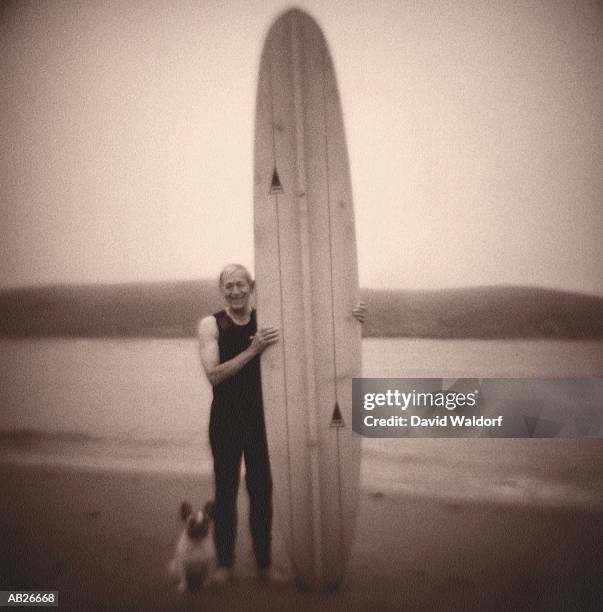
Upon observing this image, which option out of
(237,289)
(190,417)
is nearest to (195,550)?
(190,417)

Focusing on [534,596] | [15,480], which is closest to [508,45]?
[534,596]

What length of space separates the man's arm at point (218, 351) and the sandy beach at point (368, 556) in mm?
314

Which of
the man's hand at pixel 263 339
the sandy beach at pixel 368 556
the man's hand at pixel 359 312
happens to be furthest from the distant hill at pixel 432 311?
the sandy beach at pixel 368 556

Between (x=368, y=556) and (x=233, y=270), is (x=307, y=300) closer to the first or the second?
(x=233, y=270)

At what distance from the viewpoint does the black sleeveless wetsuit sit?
55.6 inches

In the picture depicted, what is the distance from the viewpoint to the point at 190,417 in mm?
1492

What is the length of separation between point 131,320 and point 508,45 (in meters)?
1.26

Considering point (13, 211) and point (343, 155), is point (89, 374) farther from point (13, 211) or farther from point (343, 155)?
point (343, 155)

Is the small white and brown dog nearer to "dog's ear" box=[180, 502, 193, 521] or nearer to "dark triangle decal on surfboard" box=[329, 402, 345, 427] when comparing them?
"dog's ear" box=[180, 502, 193, 521]

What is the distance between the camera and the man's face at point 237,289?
139cm

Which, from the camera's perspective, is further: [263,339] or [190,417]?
[190,417]

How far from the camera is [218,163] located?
1.48 meters

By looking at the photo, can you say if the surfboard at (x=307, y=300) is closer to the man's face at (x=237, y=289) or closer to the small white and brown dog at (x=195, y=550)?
the man's face at (x=237, y=289)

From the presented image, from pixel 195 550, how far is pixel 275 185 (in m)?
0.97
